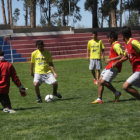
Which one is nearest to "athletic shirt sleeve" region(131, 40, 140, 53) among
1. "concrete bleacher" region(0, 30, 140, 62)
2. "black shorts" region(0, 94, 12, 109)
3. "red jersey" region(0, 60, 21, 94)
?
"red jersey" region(0, 60, 21, 94)

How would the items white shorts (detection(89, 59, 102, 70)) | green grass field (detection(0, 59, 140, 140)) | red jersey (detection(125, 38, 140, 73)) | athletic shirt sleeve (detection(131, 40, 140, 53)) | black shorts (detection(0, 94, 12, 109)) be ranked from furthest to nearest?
white shorts (detection(89, 59, 102, 70))
black shorts (detection(0, 94, 12, 109))
red jersey (detection(125, 38, 140, 73))
athletic shirt sleeve (detection(131, 40, 140, 53))
green grass field (detection(0, 59, 140, 140))

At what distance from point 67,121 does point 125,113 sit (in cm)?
130

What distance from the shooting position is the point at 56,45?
3269 centimetres

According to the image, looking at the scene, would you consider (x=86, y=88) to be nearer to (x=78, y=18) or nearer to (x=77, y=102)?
(x=77, y=102)

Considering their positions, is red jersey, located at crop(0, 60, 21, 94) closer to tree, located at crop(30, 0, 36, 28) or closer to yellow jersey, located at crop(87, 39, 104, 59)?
yellow jersey, located at crop(87, 39, 104, 59)

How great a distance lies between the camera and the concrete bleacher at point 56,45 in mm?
31000

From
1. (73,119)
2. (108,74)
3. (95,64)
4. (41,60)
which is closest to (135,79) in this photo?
(73,119)

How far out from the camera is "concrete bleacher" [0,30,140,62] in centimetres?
3100

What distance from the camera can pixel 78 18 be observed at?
64250mm

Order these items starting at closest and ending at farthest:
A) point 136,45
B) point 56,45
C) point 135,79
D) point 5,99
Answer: point 136,45 < point 135,79 < point 5,99 < point 56,45

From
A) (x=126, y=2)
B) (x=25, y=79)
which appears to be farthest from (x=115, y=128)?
(x=126, y=2)

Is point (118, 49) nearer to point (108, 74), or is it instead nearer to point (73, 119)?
point (108, 74)

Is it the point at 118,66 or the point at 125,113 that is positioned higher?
the point at 118,66

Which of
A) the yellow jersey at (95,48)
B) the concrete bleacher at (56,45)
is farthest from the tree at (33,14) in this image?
the yellow jersey at (95,48)
